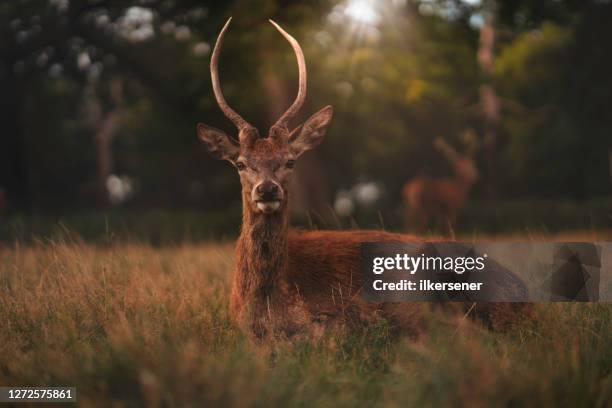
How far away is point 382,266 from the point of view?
18.5 ft

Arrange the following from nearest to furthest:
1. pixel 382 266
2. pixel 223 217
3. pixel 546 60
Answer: pixel 382 266
pixel 223 217
pixel 546 60

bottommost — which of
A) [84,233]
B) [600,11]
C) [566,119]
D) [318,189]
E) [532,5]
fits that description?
[84,233]

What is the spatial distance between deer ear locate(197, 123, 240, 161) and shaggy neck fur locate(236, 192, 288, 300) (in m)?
0.57

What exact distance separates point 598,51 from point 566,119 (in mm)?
2711

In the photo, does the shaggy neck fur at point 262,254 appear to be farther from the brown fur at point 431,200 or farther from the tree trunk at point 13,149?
the tree trunk at point 13,149

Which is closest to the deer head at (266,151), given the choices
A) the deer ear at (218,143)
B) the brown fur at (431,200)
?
the deer ear at (218,143)

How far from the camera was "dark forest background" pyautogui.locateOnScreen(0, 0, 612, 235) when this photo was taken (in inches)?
588

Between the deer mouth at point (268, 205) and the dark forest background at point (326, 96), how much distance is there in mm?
2984

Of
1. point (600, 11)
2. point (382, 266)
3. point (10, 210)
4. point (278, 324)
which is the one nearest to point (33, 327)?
point (278, 324)

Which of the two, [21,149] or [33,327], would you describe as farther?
[21,149]

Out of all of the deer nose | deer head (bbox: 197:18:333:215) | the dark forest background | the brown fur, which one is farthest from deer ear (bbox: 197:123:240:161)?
the brown fur

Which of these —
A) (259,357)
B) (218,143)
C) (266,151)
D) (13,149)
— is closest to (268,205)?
(266,151)

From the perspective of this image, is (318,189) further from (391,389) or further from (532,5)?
(391,389)

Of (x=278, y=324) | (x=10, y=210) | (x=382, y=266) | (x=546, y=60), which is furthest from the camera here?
(x=546, y=60)
